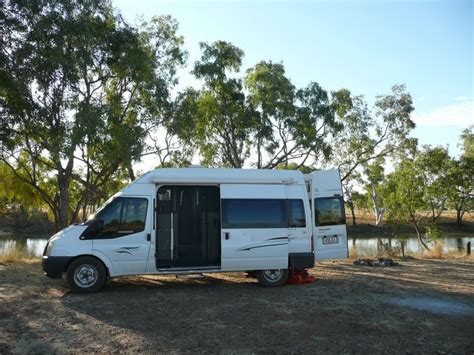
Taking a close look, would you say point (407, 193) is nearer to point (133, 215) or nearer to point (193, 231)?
point (193, 231)

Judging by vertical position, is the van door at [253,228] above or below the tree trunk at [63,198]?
below

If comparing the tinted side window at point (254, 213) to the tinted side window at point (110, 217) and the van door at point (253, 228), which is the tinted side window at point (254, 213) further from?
the tinted side window at point (110, 217)

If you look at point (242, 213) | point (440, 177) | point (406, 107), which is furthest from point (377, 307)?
point (440, 177)

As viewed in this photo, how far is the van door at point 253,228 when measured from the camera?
32.3 feet

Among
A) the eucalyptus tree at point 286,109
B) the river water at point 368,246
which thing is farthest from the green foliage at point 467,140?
the eucalyptus tree at point 286,109

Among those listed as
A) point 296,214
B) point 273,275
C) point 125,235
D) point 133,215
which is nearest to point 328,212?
point 296,214

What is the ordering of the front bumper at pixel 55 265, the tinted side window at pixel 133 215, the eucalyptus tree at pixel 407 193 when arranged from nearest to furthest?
1. the front bumper at pixel 55 265
2. the tinted side window at pixel 133 215
3. the eucalyptus tree at pixel 407 193

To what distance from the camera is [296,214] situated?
33.9 feet

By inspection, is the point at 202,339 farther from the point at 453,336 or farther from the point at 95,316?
the point at 453,336

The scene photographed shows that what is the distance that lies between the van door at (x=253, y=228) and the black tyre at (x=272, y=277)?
Answer: 227mm

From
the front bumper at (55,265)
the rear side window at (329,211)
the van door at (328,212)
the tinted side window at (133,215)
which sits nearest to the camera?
the front bumper at (55,265)

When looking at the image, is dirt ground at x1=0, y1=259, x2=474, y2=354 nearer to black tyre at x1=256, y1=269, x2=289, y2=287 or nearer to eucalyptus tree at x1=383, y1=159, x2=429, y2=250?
black tyre at x1=256, y1=269, x2=289, y2=287

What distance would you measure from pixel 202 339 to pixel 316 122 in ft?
45.5

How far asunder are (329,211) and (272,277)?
3397mm
